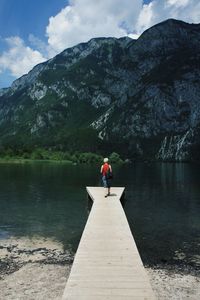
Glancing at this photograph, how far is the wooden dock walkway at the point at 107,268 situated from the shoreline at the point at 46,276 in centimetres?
238

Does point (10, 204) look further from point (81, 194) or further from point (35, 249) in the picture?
point (35, 249)

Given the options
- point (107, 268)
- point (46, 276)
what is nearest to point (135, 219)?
point (46, 276)

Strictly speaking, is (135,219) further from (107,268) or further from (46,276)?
(107,268)

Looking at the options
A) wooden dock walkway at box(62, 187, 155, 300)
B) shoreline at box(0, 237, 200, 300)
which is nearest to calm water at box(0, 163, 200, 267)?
shoreline at box(0, 237, 200, 300)

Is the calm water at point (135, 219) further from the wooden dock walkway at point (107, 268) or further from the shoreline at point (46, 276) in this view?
the wooden dock walkway at point (107, 268)

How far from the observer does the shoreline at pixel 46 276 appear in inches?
780

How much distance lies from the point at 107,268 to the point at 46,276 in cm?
587

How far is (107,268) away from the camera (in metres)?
18.5

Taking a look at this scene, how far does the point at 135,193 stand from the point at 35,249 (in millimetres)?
39449

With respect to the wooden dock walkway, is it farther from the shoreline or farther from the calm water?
the calm water

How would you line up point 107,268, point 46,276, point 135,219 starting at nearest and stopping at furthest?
point 107,268
point 46,276
point 135,219

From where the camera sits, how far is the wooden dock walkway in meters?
15.4

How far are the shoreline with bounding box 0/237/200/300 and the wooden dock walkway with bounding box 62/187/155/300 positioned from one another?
2.38 metres

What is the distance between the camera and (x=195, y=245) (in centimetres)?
3216
